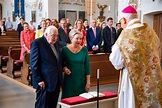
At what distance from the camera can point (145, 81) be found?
117 inches

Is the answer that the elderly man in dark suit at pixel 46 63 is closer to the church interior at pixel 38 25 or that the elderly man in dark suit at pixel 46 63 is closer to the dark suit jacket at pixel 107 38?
the church interior at pixel 38 25

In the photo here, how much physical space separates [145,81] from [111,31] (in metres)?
4.97

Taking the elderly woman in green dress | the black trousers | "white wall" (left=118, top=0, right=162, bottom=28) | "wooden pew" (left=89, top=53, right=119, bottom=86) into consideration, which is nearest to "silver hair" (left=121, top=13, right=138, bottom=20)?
the elderly woman in green dress

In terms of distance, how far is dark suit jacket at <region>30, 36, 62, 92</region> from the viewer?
3.19m

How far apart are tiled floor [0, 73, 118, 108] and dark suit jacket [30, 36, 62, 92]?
179cm

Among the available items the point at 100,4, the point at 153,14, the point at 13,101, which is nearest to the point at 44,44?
the point at 13,101

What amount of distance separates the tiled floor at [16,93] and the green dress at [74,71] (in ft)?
5.47

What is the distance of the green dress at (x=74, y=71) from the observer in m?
3.36

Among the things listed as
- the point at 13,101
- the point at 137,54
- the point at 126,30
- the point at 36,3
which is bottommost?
the point at 13,101

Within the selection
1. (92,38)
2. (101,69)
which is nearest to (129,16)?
(101,69)

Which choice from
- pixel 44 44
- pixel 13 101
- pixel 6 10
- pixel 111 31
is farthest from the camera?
pixel 6 10

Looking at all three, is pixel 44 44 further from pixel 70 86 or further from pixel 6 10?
pixel 6 10

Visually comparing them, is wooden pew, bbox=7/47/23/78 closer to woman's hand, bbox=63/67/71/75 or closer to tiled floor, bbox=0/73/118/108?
tiled floor, bbox=0/73/118/108

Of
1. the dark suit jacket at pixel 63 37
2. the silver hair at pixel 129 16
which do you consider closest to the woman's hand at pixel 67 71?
the silver hair at pixel 129 16
